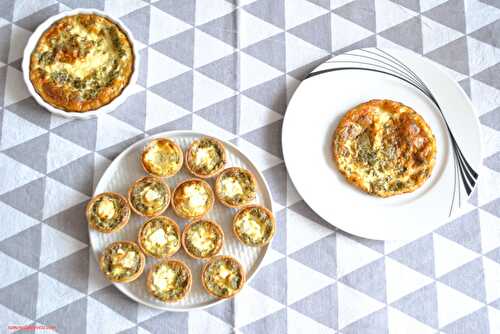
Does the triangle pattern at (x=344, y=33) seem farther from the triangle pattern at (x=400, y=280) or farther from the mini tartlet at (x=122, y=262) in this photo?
the mini tartlet at (x=122, y=262)

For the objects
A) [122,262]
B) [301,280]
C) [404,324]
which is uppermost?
[122,262]

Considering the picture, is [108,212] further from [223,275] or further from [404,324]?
[404,324]

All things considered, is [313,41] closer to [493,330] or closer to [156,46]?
[156,46]

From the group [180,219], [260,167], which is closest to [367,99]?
[260,167]

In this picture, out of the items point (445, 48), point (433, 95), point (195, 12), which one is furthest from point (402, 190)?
point (195, 12)

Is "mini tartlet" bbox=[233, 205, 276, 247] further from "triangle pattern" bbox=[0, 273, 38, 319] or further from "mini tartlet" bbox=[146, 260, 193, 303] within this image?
"triangle pattern" bbox=[0, 273, 38, 319]

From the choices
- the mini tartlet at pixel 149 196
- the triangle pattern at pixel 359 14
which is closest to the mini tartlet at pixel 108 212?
the mini tartlet at pixel 149 196
